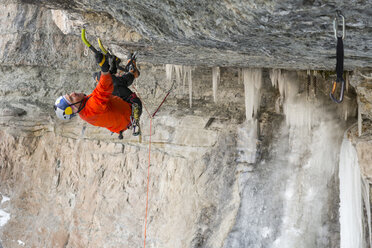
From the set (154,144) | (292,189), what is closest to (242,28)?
(292,189)

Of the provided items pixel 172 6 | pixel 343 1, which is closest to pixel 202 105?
pixel 172 6

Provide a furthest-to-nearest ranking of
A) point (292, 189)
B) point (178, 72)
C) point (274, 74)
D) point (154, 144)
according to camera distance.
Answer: point (154, 144), point (292, 189), point (178, 72), point (274, 74)

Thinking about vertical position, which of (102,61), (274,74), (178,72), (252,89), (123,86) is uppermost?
(178,72)

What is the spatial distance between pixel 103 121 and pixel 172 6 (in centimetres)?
224

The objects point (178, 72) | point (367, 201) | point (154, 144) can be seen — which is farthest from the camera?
point (154, 144)

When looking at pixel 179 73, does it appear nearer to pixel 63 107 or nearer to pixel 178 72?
pixel 178 72

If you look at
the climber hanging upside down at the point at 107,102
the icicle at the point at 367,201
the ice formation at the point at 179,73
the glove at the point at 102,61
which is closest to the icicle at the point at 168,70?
the ice formation at the point at 179,73

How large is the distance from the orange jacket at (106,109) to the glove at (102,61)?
0.32 ft

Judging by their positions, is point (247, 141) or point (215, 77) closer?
point (215, 77)

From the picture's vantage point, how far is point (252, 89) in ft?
21.2

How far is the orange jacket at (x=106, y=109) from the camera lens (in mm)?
4689

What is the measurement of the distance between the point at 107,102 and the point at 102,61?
0.78 m

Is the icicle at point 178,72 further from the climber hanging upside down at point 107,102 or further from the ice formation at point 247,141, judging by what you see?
the climber hanging upside down at point 107,102

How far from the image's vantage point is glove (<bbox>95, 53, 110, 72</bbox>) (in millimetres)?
4344
